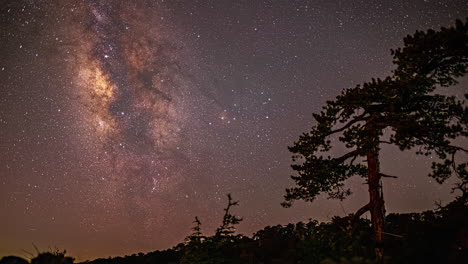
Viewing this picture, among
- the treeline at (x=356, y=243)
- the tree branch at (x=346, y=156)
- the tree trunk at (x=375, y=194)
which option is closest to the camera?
the treeline at (x=356, y=243)

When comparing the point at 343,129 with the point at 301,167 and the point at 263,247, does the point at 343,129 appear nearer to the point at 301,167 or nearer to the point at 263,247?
the point at 301,167

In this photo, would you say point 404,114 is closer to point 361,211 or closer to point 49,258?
point 361,211

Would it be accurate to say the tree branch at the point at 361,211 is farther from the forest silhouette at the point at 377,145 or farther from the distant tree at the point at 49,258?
the distant tree at the point at 49,258

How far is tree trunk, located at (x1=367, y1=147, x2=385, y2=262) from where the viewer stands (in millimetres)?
13289

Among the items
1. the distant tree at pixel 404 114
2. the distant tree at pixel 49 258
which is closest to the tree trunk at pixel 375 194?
the distant tree at pixel 404 114

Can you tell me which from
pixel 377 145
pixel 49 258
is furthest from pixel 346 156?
pixel 49 258

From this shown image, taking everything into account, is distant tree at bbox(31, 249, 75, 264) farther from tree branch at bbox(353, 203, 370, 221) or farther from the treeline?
tree branch at bbox(353, 203, 370, 221)

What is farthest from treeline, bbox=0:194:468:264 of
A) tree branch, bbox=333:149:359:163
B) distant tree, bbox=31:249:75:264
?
tree branch, bbox=333:149:359:163

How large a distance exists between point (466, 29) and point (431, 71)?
5.80ft

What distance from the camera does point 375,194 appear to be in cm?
1370

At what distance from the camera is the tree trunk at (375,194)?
1329 cm

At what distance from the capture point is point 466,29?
1125 centimetres

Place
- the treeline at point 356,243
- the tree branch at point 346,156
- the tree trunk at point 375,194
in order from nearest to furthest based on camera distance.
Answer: the treeline at point 356,243 < the tree trunk at point 375,194 < the tree branch at point 346,156

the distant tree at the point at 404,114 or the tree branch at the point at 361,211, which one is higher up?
the distant tree at the point at 404,114
